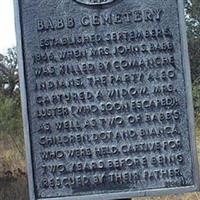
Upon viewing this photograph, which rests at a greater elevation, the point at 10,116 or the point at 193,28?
the point at 193,28

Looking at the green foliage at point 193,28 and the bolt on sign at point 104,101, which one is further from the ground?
the green foliage at point 193,28

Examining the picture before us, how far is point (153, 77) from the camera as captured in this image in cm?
454

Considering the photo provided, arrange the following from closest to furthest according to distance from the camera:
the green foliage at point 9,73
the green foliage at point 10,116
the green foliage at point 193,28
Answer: the green foliage at point 10,116 < the green foliage at point 9,73 < the green foliage at point 193,28

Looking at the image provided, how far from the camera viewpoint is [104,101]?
14.8 ft

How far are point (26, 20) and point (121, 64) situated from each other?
74 cm

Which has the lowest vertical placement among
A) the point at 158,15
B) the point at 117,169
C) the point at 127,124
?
the point at 117,169

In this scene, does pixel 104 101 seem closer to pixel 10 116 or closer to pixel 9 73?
pixel 10 116

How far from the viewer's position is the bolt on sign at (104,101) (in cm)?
450

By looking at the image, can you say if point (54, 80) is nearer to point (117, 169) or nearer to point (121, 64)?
point (121, 64)

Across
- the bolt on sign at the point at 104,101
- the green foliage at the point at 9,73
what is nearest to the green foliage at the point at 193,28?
the green foliage at the point at 9,73

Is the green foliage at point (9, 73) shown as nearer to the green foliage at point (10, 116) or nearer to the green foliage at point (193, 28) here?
the green foliage at point (10, 116)

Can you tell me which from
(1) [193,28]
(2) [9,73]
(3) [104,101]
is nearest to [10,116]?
(2) [9,73]

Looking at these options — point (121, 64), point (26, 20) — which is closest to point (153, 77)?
point (121, 64)

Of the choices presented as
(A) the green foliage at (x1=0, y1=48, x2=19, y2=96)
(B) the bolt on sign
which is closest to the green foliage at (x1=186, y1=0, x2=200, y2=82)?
(A) the green foliage at (x1=0, y1=48, x2=19, y2=96)
